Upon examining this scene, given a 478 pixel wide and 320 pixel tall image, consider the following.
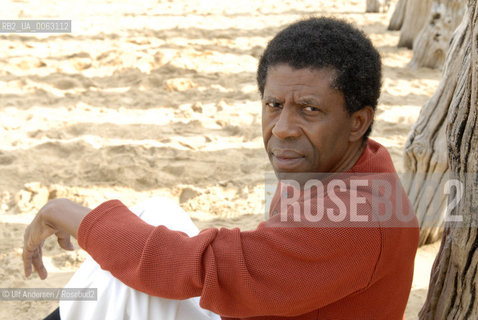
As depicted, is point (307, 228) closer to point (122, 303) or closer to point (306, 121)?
point (306, 121)

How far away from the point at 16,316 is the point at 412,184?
223cm

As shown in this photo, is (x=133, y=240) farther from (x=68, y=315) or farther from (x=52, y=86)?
(x=52, y=86)

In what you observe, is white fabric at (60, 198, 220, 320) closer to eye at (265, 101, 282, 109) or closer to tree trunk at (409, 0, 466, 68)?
eye at (265, 101, 282, 109)

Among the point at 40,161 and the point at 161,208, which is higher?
the point at 161,208

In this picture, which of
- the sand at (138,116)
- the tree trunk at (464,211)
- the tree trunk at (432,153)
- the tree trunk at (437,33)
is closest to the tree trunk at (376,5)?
the sand at (138,116)

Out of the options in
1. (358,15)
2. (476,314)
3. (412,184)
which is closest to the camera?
(476,314)

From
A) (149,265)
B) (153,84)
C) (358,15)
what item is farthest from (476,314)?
(358,15)

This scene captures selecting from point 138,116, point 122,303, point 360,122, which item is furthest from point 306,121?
point 138,116

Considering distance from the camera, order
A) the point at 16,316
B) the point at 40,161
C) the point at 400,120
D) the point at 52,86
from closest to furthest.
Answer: the point at 16,316
the point at 40,161
the point at 400,120
the point at 52,86

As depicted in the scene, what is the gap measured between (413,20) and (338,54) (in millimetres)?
5616

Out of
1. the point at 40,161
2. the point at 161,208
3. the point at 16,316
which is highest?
the point at 161,208

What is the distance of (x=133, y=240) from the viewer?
1664 millimetres

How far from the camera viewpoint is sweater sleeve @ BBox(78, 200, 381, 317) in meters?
1.57

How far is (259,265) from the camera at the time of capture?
1582 millimetres
